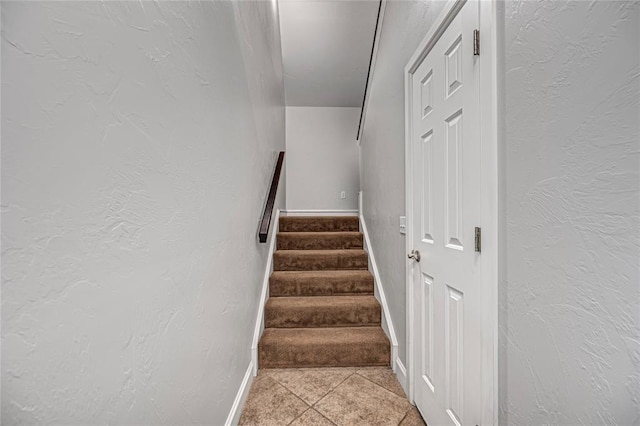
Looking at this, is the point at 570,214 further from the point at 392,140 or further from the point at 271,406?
the point at 271,406

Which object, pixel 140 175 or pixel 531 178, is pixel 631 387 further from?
pixel 140 175

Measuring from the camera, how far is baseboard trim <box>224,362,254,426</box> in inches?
49.8

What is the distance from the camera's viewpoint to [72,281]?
44 cm

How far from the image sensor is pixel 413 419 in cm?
139

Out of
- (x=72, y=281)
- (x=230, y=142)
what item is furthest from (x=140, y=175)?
(x=230, y=142)

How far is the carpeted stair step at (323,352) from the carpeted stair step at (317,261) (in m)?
0.74

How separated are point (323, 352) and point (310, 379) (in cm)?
18

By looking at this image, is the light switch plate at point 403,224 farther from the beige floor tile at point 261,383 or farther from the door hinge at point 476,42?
the beige floor tile at point 261,383

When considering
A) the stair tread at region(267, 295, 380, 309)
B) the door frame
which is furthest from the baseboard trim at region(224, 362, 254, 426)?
the door frame

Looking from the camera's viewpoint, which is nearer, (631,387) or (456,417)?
(631,387)

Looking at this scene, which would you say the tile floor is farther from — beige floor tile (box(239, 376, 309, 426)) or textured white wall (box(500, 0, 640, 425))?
textured white wall (box(500, 0, 640, 425))

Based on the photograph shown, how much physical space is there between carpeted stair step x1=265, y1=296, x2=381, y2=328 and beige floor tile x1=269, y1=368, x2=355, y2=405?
323 mm

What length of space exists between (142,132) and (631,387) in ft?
3.77

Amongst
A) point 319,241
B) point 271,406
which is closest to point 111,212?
point 271,406
